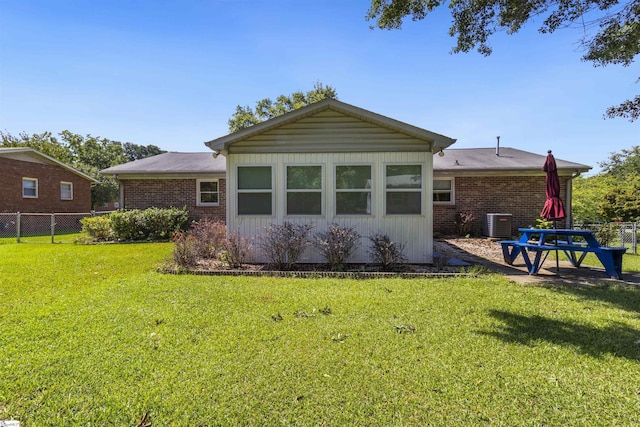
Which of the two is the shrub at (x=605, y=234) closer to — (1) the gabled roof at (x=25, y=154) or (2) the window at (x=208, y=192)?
(2) the window at (x=208, y=192)

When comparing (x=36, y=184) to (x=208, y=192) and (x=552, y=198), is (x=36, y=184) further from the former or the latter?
(x=552, y=198)

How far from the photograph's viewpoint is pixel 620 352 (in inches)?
Answer: 122

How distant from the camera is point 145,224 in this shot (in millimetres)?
11688

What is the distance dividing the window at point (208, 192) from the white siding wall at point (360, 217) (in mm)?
6726

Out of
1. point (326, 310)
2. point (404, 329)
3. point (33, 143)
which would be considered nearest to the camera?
point (404, 329)

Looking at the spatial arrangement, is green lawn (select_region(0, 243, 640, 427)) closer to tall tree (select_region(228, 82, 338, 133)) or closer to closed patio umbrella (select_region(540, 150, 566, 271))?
closed patio umbrella (select_region(540, 150, 566, 271))

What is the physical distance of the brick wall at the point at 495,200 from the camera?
41.5 ft

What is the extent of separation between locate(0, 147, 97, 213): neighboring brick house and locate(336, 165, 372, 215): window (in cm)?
1788

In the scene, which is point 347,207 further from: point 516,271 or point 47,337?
point 47,337

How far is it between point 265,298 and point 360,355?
2.21 meters

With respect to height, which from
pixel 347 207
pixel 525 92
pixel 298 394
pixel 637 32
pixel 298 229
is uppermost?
pixel 525 92

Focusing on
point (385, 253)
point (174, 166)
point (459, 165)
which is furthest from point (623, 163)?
point (174, 166)

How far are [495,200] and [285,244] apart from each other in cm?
1017

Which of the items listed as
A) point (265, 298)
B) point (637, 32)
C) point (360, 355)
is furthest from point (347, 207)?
point (637, 32)
